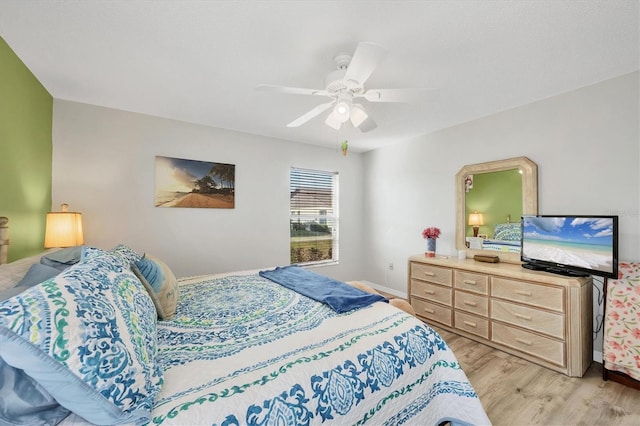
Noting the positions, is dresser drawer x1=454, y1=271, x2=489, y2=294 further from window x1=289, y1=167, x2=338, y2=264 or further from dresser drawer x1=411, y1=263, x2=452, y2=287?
window x1=289, y1=167, x2=338, y2=264

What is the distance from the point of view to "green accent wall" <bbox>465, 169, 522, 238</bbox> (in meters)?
2.84

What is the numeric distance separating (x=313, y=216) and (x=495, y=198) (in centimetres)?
247

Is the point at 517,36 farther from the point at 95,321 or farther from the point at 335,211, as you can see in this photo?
the point at 335,211

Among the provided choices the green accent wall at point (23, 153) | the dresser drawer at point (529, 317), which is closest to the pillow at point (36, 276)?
the green accent wall at point (23, 153)

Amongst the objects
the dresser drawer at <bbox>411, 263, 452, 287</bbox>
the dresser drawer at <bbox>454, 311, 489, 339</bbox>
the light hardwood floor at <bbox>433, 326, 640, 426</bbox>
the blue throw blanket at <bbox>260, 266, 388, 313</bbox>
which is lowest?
the light hardwood floor at <bbox>433, 326, 640, 426</bbox>

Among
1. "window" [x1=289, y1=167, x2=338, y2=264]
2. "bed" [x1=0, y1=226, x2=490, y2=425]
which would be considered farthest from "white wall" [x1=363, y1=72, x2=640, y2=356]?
"bed" [x1=0, y1=226, x2=490, y2=425]

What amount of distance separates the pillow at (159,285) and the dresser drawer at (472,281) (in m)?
2.66

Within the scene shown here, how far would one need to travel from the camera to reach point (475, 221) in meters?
3.20

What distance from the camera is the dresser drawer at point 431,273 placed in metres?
2.98

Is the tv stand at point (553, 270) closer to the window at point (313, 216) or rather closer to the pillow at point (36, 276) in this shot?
the window at point (313, 216)

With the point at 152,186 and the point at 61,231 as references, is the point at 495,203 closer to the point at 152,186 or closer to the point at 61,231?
the point at 152,186

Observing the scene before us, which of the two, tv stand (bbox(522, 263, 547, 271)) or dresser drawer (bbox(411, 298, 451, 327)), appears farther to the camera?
dresser drawer (bbox(411, 298, 451, 327))

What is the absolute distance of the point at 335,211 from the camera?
180 inches

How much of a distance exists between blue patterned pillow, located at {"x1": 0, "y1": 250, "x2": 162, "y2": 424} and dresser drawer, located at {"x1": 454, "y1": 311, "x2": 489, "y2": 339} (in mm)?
2802
